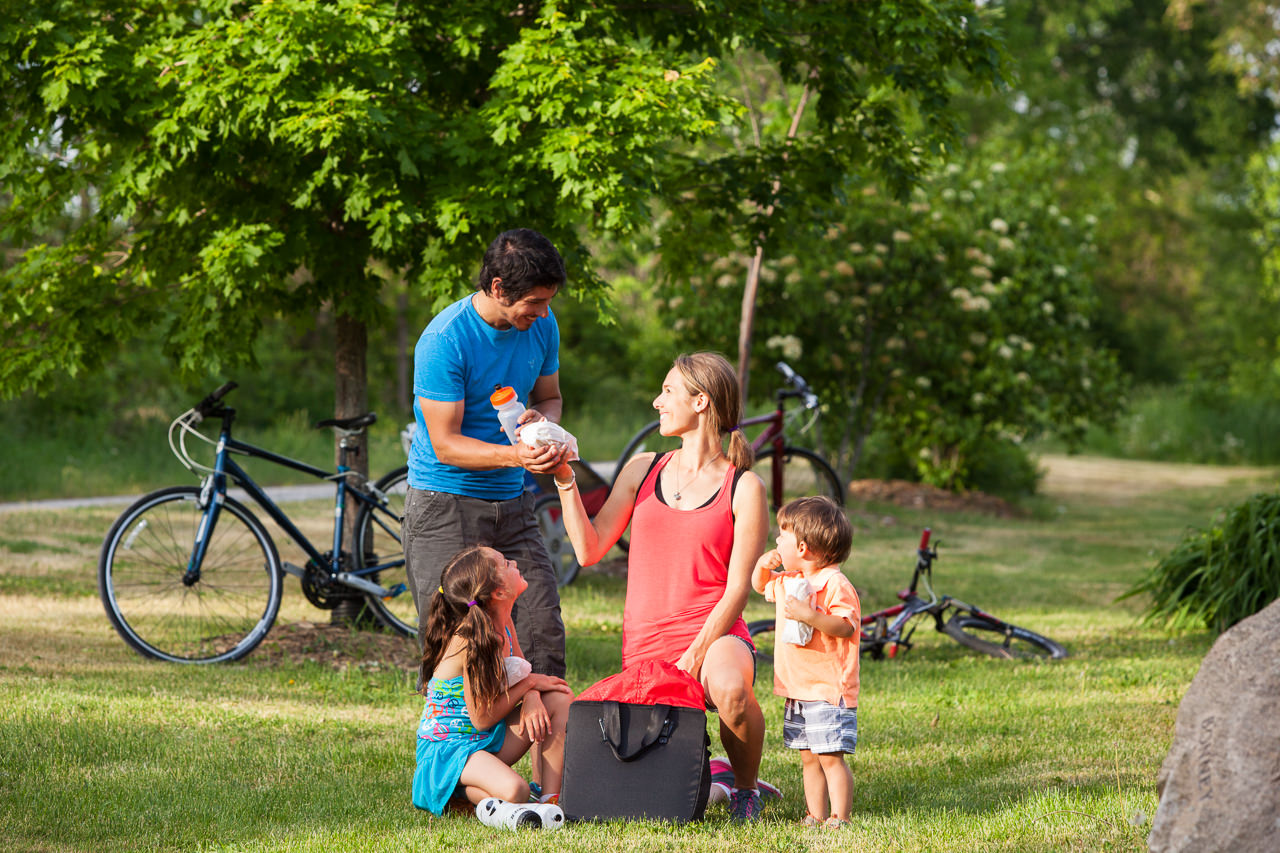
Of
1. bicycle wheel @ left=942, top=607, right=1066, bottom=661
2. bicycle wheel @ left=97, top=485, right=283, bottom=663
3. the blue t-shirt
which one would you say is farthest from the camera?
bicycle wheel @ left=942, top=607, right=1066, bottom=661

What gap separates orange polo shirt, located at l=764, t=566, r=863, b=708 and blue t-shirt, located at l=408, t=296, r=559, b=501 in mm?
1048

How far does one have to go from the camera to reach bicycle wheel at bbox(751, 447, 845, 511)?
9.55 m

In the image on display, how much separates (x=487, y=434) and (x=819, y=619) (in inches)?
50.7

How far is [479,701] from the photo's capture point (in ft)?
12.7

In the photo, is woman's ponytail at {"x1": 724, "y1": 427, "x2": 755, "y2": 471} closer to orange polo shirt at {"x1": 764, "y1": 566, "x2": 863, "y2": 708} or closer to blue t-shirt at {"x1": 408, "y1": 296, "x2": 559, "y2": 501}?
orange polo shirt at {"x1": 764, "y1": 566, "x2": 863, "y2": 708}

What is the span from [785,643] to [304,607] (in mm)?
4911

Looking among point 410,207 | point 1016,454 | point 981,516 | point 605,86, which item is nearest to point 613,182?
point 605,86

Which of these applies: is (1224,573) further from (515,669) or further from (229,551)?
(229,551)

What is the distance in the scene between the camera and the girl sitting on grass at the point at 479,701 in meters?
3.87

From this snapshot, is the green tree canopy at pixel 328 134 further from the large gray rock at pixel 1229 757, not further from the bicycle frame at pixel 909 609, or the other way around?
the large gray rock at pixel 1229 757

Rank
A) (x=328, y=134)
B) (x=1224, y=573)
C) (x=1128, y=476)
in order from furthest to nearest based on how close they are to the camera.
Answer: (x=1128, y=476), (x=1224, y=573), (x=328, y=134)

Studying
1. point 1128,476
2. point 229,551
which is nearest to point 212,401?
point 229,551

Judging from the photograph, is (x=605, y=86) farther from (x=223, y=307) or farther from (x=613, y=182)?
(x=223, y=307)

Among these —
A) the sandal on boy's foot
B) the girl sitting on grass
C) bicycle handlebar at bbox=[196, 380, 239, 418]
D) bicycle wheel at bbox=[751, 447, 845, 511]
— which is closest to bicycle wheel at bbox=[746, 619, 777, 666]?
bicycle wheel at bbox=[751, 447, 845, 511]
